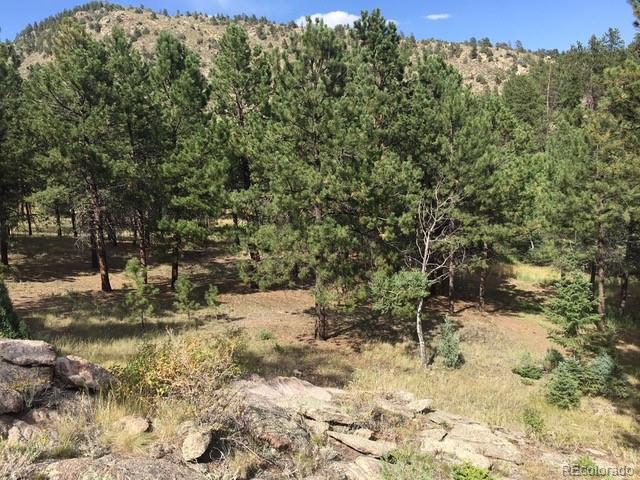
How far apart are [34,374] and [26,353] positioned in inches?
14.0

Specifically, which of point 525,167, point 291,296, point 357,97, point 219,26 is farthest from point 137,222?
point 219,26

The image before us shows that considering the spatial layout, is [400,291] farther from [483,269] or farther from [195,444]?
[195,444]

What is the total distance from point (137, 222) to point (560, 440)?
982 inches

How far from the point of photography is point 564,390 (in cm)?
1524

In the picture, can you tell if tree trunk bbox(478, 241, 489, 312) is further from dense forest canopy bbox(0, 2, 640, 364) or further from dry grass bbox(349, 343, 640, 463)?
dry grass bbox(349, 343, 640, 463)

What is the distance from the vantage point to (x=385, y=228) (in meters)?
18.2

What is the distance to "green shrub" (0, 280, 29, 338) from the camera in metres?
11.5

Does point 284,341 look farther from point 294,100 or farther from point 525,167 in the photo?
point 525,167

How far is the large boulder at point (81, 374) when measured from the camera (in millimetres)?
Result: 7098

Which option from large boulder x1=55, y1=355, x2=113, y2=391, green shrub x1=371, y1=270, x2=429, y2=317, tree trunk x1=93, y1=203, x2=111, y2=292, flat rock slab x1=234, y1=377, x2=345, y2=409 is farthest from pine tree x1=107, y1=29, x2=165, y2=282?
large boulder x1=55, y1=355, x2=113, y2=391

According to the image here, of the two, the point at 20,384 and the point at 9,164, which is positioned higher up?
the point at 9,164

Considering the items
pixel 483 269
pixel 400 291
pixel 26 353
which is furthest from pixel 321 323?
pixel 26 353

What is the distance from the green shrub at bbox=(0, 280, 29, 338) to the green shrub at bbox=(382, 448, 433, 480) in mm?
9696

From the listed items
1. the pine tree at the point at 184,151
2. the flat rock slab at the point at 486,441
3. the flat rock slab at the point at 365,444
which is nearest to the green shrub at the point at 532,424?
the flat rock slab at the point at 486,441
